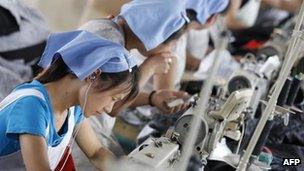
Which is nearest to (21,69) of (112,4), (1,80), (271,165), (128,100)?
(1,80)

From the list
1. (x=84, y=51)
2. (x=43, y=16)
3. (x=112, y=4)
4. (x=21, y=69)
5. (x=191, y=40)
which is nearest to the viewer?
(x=84, y=51)

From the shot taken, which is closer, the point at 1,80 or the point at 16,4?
the point at 1,80

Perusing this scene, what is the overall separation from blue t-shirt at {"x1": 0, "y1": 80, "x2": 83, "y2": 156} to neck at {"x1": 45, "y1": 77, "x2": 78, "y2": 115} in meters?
0.03

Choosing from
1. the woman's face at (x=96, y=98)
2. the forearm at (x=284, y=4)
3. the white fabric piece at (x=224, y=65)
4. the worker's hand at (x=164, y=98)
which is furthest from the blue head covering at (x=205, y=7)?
the forearm at (x=284, y=4)

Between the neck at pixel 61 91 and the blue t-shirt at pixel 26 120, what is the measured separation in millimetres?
29

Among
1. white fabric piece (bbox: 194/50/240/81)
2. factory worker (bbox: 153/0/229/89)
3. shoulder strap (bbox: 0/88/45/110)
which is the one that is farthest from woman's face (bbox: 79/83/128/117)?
white fabric piece (bbox: 194/50/240/81)

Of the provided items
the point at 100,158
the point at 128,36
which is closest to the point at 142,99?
the point at 128,36

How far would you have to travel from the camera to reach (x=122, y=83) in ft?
4.43

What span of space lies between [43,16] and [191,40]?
99 cm

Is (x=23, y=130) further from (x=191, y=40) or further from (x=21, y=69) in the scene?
(x=191, y=40)

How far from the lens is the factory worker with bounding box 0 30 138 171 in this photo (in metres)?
1.24

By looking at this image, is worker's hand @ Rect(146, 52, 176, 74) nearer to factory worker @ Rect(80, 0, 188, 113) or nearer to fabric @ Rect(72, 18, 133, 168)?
factory worker @ Rect(80, 0, 188, 113)

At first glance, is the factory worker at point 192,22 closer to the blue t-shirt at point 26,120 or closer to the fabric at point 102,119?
the fabric at point 102,119

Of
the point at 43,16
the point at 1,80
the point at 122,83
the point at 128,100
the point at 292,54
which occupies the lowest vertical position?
the point at 1,80
